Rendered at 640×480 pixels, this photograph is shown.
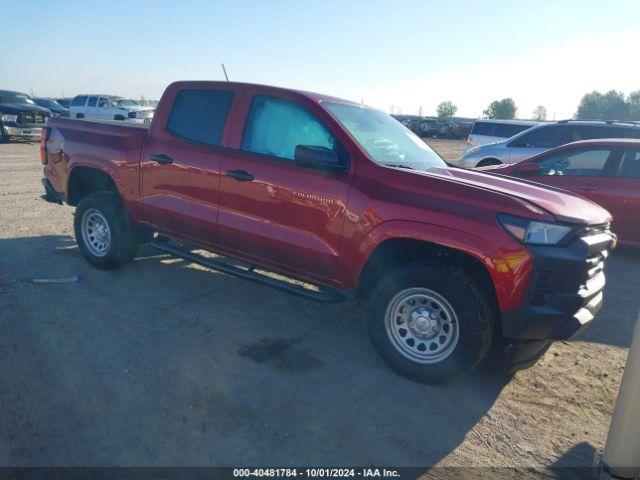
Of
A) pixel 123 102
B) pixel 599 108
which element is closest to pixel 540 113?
pixel 599 108

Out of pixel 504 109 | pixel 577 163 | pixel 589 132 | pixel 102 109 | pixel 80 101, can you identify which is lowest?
pixel 577 163

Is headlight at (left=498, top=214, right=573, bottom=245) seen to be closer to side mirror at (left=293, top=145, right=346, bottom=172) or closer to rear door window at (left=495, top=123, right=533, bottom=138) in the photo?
side mirror at (left=293, top=145, right=346, bottom=172)

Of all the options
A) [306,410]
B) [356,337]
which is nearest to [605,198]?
[356,337]

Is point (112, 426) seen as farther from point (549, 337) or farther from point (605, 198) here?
point (605, 198)

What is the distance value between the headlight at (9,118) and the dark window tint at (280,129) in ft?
53.8

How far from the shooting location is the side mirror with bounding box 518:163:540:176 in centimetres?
682

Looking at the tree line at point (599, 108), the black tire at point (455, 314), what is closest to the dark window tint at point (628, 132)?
the black tire at point (455, 314)

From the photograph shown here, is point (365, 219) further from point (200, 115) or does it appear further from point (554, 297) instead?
point (200, 115)

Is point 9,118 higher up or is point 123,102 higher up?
point 123,102

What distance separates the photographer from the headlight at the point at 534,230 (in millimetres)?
2988

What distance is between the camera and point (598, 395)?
3.39 meters

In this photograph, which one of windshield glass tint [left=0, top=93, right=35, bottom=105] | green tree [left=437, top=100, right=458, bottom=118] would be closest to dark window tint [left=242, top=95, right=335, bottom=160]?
windshield glass tint [left=0, top=93, right=35, bottom=105]

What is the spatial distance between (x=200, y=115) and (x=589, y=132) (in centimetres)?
Result: 806

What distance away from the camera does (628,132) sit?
28.0 ft
